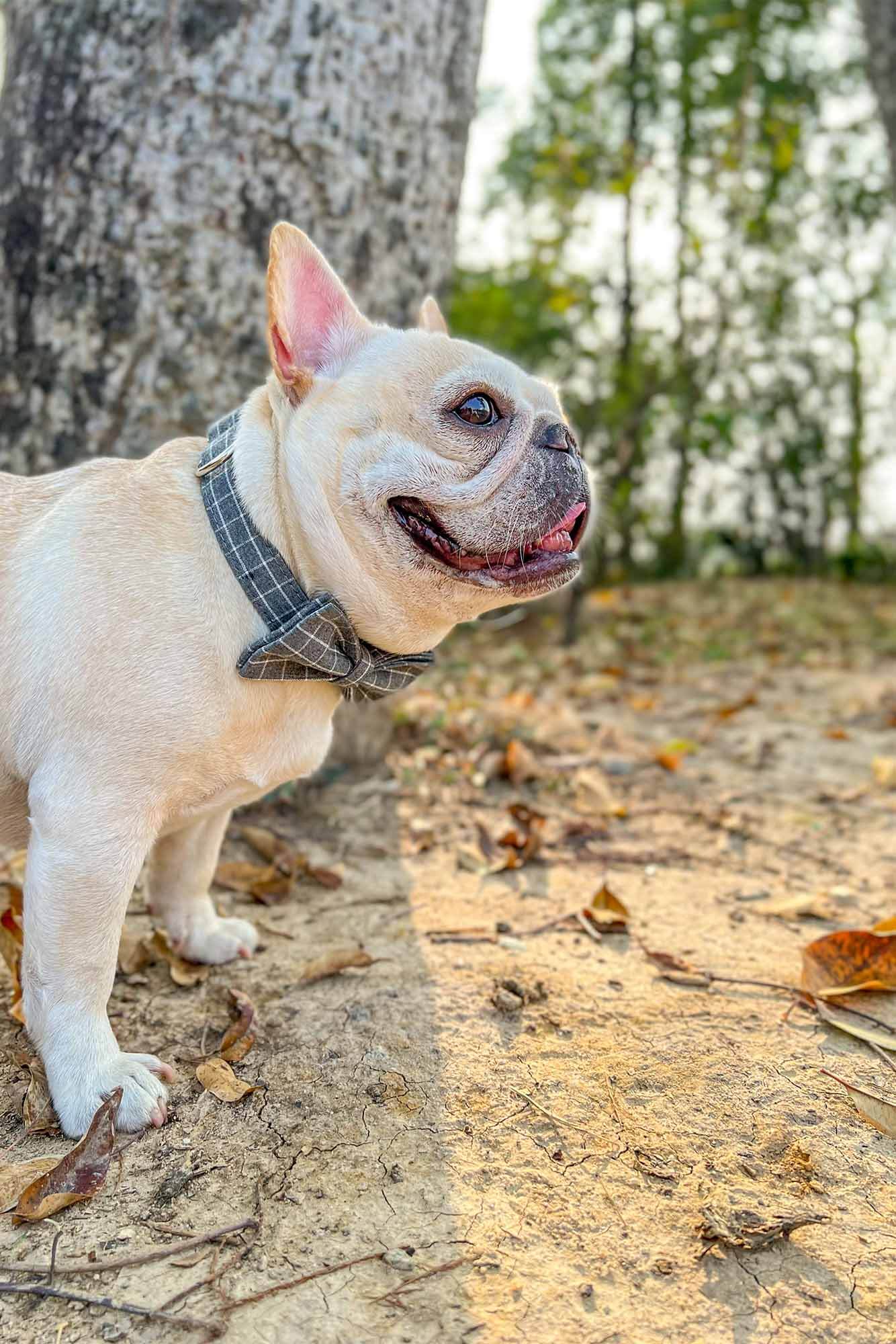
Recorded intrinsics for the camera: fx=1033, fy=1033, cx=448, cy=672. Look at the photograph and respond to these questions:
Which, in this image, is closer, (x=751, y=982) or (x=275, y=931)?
(x=751, y=982)

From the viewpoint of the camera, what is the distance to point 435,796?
4.05 m

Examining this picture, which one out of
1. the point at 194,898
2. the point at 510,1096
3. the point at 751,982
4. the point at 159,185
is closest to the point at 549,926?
the point at 751,982

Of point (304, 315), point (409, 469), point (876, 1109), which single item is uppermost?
point (304, 315)

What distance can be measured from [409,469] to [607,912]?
60.1 inches

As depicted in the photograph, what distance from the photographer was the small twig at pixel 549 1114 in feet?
6.66

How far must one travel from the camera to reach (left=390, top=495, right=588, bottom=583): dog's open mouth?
225 cm

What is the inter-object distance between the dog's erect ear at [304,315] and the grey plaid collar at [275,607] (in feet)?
0.69

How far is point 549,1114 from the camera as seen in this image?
2072 millimetres

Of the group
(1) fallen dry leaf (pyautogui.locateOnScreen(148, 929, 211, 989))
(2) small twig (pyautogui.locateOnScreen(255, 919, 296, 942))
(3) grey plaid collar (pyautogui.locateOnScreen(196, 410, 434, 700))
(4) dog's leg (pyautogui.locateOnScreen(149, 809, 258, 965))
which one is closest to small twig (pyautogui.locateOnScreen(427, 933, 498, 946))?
(2) small twig (pyautogui.locateOnScreen(255, 919, 296, 942))

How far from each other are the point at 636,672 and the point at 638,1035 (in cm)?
481

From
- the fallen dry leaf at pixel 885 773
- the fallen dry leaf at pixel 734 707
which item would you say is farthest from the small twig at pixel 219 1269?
the fallen dry leaf at pixel 734 707

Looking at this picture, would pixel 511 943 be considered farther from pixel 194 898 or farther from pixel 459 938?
pixel 194 898

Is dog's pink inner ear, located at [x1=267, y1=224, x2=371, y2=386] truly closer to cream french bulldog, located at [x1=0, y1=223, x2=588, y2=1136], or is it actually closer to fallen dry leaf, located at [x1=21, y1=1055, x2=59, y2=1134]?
cream french bulldog, located at [x1=0, y1=223, x2=588, y2=1136]

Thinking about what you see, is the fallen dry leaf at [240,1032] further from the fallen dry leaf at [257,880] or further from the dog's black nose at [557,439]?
the dog's black nose at [557,439]
